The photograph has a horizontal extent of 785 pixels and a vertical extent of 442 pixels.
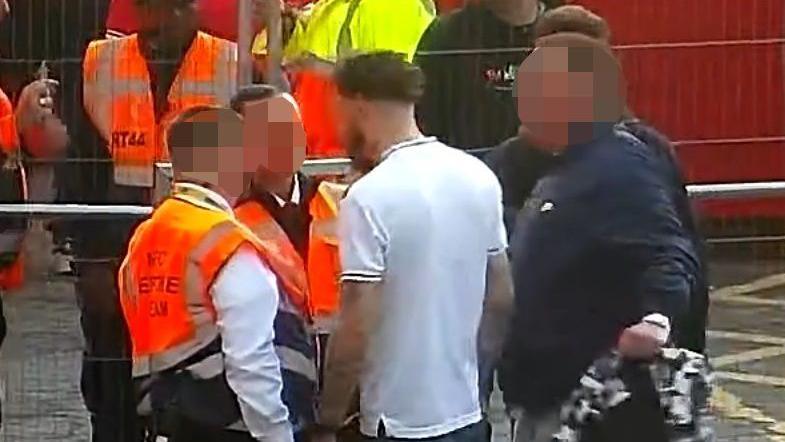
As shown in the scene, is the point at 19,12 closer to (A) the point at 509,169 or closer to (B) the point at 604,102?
(A) the point at 509,169

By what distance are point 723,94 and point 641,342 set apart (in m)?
2.95

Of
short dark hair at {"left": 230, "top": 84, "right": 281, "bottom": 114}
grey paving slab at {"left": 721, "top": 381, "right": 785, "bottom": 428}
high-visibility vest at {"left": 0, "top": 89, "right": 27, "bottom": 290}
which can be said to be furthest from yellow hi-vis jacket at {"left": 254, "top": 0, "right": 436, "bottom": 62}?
grey paving slab at {"left": 721, "top": 381, "right": 785, "bottom": 428}

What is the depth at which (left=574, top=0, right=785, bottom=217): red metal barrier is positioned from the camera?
674 cm

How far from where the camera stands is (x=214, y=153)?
4.76m

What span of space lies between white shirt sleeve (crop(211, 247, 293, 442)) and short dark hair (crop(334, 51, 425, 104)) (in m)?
0.48

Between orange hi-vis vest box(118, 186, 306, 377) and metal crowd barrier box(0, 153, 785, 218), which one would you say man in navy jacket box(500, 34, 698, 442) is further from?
metal crowd barrier box(0, 153, 785, 218)

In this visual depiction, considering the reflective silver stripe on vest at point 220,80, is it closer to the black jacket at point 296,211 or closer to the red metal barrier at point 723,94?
the black jacket at point 296,211

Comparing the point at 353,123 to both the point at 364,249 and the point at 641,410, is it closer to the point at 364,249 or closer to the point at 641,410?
the point at 364,249

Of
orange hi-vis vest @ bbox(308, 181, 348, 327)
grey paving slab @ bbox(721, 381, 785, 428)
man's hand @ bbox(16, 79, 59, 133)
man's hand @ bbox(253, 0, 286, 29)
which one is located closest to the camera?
orange hi-vis vest @ bbox(308, 181, 348, 327)

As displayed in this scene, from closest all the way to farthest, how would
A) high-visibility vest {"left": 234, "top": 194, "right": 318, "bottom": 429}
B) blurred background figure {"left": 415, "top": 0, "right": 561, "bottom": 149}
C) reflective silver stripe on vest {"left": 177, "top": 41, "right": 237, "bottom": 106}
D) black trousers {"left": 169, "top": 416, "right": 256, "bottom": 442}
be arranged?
black trousers {"left": 169, "top": 416, "right": 256, "bottom": 442} < high-visibility vest {"left": 234, "top": 194, "right": 318, "bottom": 429} < reflective silver stripe on vest {"left": 177, "top": 41, "right": 237, "bottom": 106} < blurred background figure {"left": 415, "top": 0, "right": 561, "bottom": 149}

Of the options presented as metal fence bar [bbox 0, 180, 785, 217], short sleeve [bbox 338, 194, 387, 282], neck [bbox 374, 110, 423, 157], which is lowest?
metal fence bar [bbox 0, 180, 785, 217]

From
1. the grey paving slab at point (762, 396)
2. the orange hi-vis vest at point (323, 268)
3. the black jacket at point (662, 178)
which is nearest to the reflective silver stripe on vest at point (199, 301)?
the orange hi-vis vest at point (323, 268)

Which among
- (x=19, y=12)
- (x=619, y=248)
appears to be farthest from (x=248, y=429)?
(x=19, y=12)

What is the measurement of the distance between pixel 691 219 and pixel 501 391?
68 centimetres
